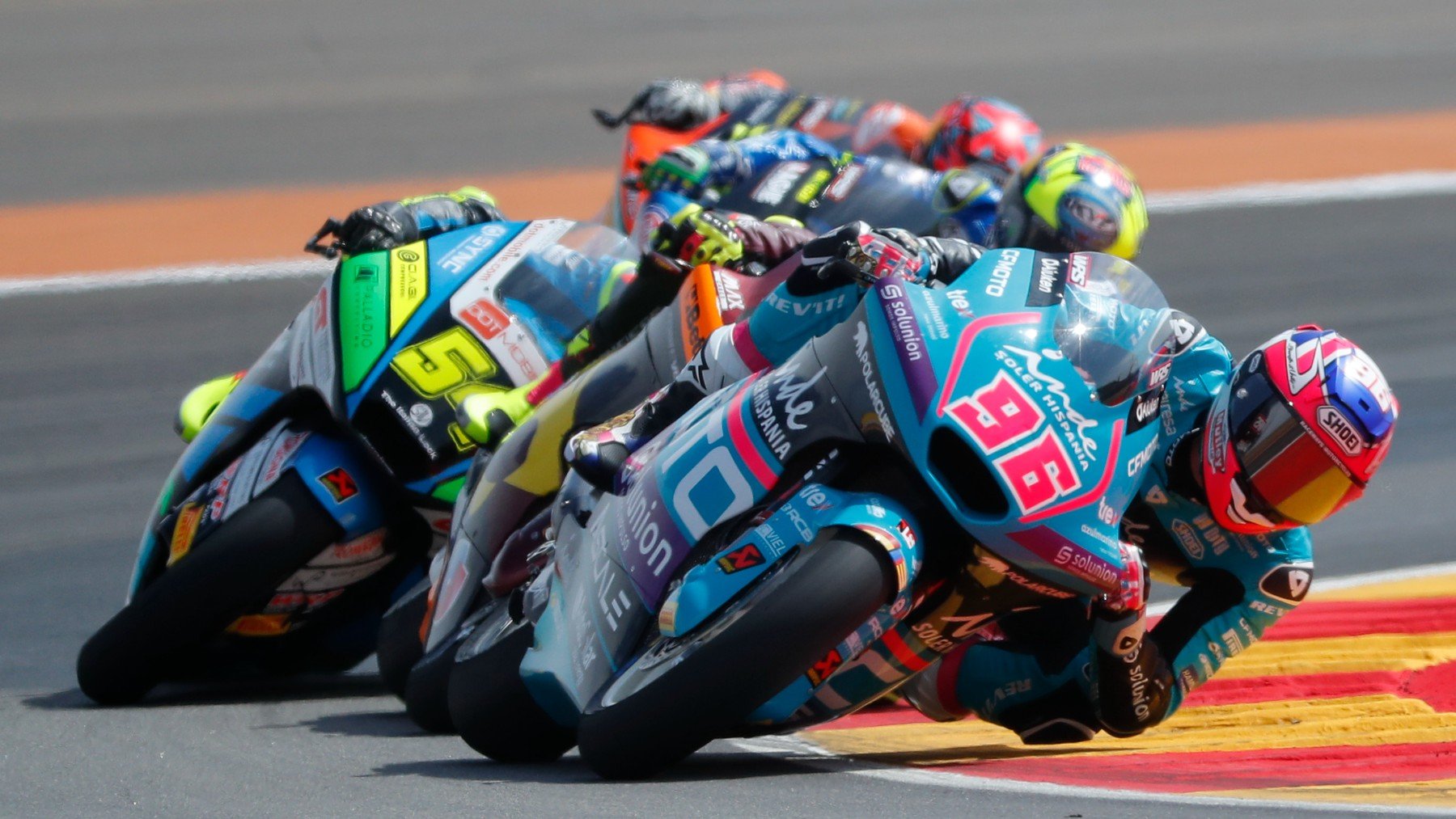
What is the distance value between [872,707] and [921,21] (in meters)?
14.4

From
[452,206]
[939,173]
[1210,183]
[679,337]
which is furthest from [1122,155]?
[679,337]

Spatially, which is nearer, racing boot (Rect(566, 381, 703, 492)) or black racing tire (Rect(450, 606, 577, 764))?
racing boot (Rect(566, 381, 703, 492))

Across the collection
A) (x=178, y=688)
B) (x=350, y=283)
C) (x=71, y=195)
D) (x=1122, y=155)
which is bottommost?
(x=1122, y=155)

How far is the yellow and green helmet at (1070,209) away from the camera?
19.4 ft

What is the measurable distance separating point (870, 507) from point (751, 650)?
0.38 m

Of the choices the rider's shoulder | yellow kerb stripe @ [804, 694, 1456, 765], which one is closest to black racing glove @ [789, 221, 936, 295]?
yellow kerb stripe @ [804, 694, 1456, 765]

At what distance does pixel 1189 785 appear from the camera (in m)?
4.20

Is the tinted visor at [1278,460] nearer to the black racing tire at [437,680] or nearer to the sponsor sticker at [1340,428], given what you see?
the sponsor sticker at [1340,428]

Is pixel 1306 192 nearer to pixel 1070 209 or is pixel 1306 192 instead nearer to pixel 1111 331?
pixel 1070 209

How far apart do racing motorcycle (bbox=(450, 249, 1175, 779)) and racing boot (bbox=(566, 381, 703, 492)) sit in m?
0.06

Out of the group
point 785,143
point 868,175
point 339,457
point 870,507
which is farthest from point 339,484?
point 785,143

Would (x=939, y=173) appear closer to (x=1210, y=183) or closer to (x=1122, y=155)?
(x=1210, y=183)

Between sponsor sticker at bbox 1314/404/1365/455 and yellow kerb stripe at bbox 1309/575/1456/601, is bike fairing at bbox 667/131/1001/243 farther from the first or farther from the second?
sponsor sticker at bbox 1314/404/1365/455

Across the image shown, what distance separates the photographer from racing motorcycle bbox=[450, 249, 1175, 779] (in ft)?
12.2
